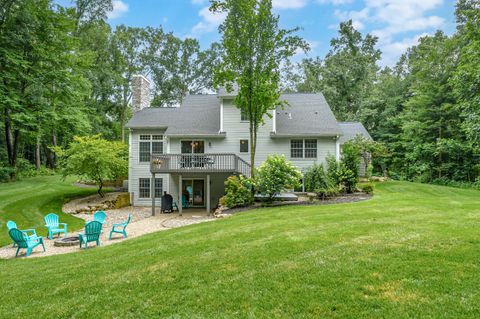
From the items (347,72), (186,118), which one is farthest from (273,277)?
(347,72)

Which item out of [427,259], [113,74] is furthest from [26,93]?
[427,259]

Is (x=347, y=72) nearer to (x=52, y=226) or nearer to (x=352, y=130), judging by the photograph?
(x=352, y=130)

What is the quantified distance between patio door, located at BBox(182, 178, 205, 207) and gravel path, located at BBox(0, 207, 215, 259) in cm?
246

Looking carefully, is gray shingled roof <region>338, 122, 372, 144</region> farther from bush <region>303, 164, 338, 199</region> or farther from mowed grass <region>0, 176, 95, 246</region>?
mowed grass <region>0, 176, 95, 246</region>

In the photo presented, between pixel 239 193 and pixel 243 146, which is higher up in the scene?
pixel 243 146

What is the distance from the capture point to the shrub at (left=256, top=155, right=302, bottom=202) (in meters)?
12.8

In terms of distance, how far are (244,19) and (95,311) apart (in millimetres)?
13556

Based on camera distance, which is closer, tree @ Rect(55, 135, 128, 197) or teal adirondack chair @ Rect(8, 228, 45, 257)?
teal adirondack chair @ Rect(8, 228, 45, 257)

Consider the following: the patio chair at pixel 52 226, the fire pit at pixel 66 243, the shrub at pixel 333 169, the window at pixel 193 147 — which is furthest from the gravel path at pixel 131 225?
the shrub at pixel 333 169

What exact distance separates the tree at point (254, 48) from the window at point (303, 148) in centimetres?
348

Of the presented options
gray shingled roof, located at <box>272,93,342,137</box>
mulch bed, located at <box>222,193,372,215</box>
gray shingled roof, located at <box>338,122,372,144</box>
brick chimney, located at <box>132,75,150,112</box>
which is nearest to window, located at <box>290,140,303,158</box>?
gray shingled roof, located at <box>272,93,342,137</box>

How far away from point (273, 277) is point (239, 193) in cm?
930

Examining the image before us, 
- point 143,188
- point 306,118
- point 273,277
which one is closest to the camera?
point 273,277

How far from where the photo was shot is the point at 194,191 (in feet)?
59.9
